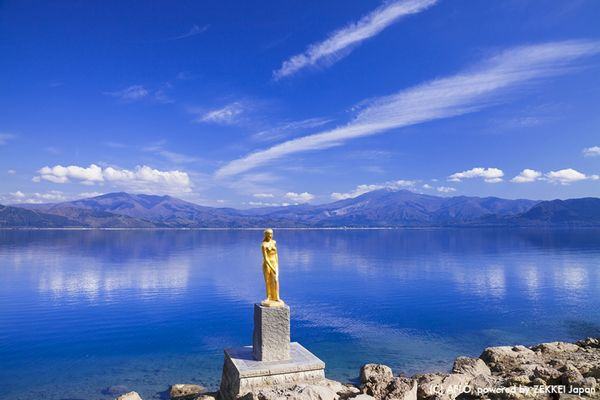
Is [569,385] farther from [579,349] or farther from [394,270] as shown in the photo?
[394,270]

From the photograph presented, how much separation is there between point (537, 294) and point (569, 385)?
1349 inches

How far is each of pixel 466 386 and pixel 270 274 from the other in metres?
7.77

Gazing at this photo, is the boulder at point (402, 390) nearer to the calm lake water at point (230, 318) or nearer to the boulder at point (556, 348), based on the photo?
the calm lake water at point (230, 318)

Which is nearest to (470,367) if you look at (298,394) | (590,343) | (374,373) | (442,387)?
(374,373)

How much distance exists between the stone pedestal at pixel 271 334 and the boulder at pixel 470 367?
8.84 meters

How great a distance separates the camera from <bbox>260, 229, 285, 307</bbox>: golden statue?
1521 cm

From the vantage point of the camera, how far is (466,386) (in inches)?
564

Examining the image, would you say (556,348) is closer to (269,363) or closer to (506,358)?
(506,358)

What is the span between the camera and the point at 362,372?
19.1 meters

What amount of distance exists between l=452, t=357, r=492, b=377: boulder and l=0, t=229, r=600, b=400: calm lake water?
2625 mm

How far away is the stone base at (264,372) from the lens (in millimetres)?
13852

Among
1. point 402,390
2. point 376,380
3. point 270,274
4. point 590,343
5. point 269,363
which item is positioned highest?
point 270,274

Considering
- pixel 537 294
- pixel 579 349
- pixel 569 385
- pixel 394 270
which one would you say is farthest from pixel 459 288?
pixel 569 385

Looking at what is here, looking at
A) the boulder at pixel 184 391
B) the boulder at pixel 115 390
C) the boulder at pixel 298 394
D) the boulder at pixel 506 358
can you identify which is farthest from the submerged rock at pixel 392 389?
the boulder at pixel 115 390
